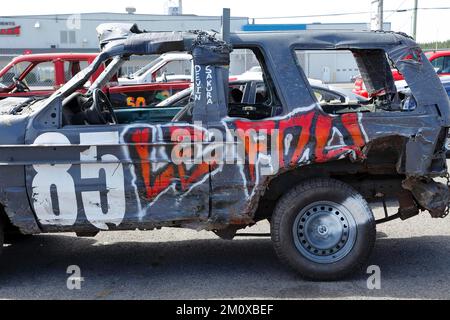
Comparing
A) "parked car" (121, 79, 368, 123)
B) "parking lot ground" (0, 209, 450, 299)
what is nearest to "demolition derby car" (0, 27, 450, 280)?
"parking lot ground" (0, 209, 450, 299)

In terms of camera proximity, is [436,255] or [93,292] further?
[436,255]

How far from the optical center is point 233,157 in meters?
5.01

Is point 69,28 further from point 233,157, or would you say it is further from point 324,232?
point 324,232

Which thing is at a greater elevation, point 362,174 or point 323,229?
point 362,174

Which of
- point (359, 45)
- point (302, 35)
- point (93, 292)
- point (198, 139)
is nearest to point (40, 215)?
point (93, 292)

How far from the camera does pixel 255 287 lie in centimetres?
507

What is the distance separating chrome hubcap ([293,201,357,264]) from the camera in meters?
5.14

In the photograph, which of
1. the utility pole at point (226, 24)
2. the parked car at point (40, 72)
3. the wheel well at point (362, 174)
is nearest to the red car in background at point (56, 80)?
the parked car at point (40, 72)

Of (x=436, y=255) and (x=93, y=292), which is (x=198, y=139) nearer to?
(x=93, y=292)

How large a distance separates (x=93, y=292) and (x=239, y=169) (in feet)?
5.17

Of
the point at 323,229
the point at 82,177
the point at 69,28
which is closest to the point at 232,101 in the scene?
the point at 323,229

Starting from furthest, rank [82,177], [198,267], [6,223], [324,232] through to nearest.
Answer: [198,267], [6,223], [324,232], [82,177]

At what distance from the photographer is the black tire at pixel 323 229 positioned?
509cm

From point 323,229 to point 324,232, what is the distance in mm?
26
